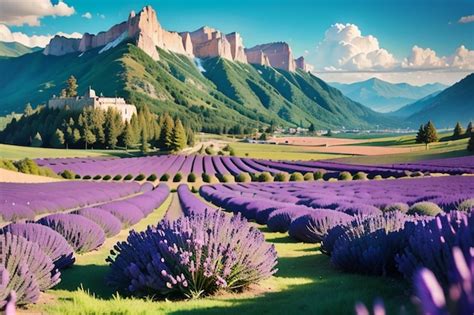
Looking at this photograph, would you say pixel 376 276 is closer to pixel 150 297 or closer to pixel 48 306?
pixel 150 297

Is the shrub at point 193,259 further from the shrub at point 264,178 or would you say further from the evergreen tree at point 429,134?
the evergreen tree at point 429,134

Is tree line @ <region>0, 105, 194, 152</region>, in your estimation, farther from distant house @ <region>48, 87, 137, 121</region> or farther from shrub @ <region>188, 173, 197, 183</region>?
shrub @ <region>188, 173, 197, 183</region>

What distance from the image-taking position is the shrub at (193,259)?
20.9ft

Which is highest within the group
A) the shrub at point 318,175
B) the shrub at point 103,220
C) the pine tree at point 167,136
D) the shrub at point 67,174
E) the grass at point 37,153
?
the pine tree at point 167,136

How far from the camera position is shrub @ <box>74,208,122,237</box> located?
43.4ft

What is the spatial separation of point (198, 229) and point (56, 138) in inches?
4367

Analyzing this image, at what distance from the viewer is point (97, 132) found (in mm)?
114750

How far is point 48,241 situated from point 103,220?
5255 mm

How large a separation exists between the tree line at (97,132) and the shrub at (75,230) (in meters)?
93.3

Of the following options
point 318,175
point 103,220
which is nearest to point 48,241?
point 103,220

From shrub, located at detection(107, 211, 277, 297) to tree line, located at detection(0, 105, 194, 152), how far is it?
9729 cm

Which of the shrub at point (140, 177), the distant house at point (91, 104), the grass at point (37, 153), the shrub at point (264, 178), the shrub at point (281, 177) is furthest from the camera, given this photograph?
the distant house at point (91, 104)

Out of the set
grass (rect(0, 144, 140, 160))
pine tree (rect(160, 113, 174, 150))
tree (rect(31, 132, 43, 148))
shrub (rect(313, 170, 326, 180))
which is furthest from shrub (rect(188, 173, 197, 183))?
tree (rect(31, 132, 43, 148))

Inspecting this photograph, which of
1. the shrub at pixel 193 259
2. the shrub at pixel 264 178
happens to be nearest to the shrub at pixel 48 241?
the shrub at pixel 193 259
